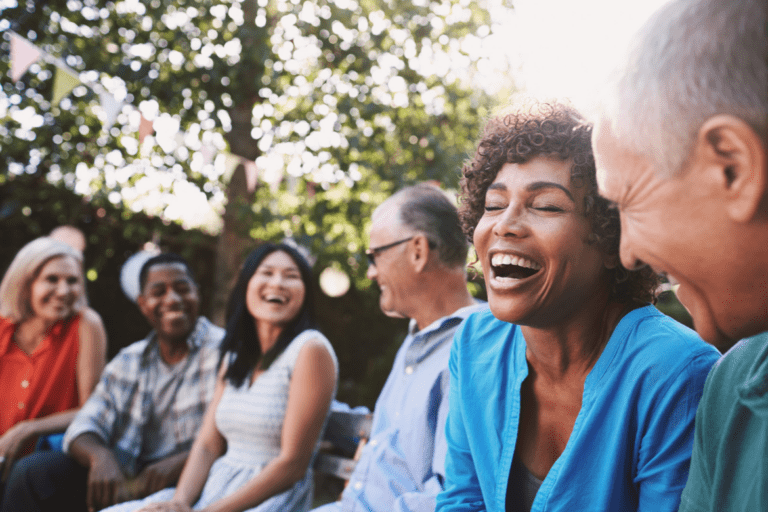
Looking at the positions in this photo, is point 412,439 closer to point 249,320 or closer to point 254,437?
point 254,437

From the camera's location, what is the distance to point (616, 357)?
1.50 m

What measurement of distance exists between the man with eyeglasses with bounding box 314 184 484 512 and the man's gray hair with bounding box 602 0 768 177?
1.65 meters

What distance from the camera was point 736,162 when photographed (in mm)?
758

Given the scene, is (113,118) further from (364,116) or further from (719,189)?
(719,189)

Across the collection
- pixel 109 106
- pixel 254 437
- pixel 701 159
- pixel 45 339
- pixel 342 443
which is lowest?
pixel 342 443

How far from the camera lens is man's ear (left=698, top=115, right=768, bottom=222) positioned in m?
0.74

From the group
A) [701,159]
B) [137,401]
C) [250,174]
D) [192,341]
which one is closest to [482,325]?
[701,159]

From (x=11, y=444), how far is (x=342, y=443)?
2.07 m

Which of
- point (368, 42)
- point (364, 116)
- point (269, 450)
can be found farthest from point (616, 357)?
point (368, 42)

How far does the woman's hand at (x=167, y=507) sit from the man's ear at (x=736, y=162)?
9.14 feet

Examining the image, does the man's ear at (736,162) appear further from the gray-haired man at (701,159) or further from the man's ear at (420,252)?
the man's ear at (420,252)

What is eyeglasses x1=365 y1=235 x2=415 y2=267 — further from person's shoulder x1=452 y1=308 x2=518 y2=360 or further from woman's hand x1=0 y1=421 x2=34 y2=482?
woman's hand x1=0 y1=421 x2=34 y2=482

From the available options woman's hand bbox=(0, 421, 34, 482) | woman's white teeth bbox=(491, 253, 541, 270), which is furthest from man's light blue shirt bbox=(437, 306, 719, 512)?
woman's hand bbox=(0, 421, 34, 482)

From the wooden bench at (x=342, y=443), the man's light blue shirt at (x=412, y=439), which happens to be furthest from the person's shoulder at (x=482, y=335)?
the wooden bench at (x=342, y=443)
